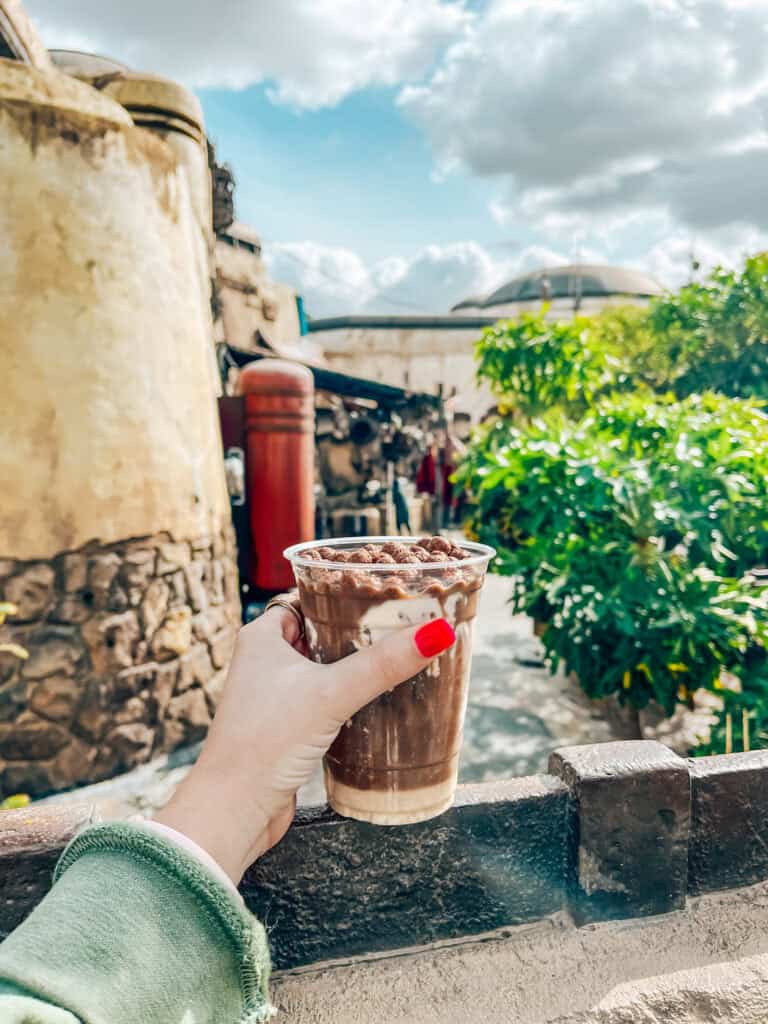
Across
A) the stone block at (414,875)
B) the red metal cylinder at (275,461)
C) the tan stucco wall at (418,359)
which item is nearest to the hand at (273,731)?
the stone block at (414,875)

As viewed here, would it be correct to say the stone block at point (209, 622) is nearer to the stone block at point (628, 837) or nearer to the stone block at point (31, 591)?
the stone block at point (31, 591)

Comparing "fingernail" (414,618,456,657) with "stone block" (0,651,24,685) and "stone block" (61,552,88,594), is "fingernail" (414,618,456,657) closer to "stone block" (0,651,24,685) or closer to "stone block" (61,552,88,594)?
"stone block" (61,552,88,594)

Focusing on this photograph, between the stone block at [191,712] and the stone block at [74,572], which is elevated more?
the stone block at [74,572]

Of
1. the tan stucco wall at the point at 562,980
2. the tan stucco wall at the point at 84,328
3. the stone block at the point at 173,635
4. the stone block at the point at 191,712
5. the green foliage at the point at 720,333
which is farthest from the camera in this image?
the green foliage at the point at 720,333

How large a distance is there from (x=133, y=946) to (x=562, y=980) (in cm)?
92

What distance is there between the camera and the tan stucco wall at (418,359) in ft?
60.2

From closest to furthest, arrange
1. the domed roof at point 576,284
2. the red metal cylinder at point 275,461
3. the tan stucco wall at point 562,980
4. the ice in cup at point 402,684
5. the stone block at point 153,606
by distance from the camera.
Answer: the ice in cup at point 402,684 → the tan stucco wall at point 562,980 → the stone block at point 153,606 → the red metal cylinder at point 275,461 → the domed roof at point 576,284

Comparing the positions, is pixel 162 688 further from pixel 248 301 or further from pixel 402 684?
pixel 248 301

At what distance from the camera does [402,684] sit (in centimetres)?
105

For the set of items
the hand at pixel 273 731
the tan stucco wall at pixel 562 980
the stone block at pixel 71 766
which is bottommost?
the stone block at pixel 71 766

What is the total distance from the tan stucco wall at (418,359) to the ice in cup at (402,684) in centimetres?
1737

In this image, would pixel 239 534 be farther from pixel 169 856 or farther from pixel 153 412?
pixel 169 856

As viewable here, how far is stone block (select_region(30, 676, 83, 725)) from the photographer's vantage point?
11.8 ft

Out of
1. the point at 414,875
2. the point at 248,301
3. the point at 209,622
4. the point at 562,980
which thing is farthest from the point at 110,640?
the point at 248,301
